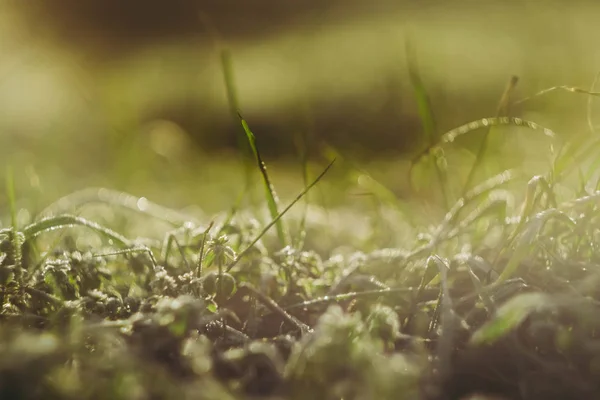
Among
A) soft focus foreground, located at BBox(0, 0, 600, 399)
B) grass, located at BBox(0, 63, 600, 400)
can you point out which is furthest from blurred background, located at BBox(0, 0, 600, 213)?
grass, located at BBox(0, 63, 600, 400)

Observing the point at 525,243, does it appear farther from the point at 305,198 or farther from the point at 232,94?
the point at 232,94

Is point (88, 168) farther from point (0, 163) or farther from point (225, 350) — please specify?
point (225, 350)

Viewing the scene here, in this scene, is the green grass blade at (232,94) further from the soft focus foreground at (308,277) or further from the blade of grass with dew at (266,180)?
the blade of grass with dew at (266,180)

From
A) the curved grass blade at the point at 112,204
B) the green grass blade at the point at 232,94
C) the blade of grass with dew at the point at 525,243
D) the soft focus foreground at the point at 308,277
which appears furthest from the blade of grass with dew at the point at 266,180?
the blade of grass with dew at the point at 525,243

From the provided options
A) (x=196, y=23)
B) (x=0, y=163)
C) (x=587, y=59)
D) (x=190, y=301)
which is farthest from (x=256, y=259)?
(x=196, y=23)

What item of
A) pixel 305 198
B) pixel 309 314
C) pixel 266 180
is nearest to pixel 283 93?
pixel 305 198
